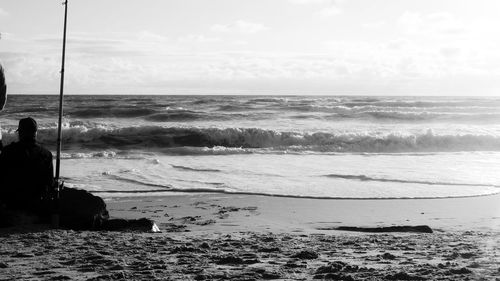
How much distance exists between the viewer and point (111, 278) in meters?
4.04

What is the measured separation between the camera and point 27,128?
5352mm

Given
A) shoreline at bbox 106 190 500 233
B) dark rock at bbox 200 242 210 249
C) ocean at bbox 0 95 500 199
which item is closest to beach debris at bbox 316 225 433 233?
shoreline at bbox 106 190 500 233

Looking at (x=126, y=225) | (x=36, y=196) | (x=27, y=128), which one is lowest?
(x=126, y=225)

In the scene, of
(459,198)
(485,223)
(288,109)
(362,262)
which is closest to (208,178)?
(459,198)

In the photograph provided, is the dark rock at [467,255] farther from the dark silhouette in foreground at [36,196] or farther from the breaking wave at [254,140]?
the breaking wave at [254,140]

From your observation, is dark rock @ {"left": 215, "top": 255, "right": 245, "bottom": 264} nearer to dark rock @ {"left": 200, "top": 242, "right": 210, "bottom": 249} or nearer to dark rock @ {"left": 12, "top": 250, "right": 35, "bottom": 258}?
dark rock @ {"left": 200, "top": 242, "right": 210, "bottom": 249}

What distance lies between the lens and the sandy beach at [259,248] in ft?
13.9

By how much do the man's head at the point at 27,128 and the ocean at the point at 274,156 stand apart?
13.3ft

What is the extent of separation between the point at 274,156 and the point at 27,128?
11.7 meters

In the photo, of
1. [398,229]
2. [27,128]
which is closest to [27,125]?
[27,128]

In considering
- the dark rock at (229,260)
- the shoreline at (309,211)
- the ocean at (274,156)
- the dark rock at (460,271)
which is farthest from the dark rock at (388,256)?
the ocean at (274,156)

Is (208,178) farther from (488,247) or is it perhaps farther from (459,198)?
(488,247)

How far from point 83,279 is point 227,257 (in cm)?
113

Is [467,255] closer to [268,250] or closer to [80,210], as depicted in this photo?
[268,250]
